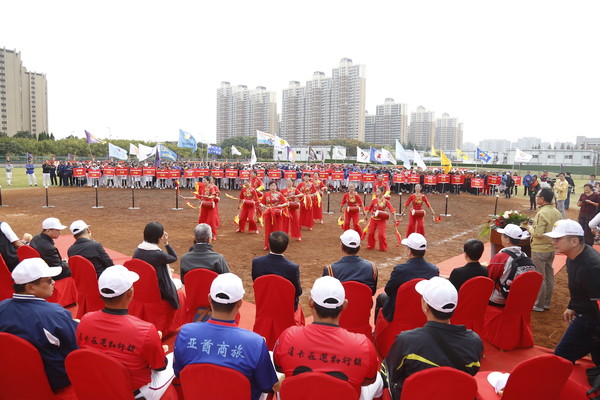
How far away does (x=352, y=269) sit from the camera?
465 centimetres

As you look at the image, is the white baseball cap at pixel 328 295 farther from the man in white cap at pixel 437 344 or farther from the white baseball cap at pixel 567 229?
the white baseball cap at pixel 567 229

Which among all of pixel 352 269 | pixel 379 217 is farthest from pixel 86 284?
pixel 379 217

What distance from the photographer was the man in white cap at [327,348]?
Answer: 8.65 ft

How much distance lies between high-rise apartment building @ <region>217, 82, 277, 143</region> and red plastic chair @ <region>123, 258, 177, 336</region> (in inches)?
3932

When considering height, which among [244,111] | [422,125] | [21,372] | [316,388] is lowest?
[21,372]

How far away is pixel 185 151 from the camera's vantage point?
60.2 metres

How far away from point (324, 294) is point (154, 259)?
2.94 metres

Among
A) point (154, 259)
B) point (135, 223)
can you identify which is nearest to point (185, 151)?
point (135, 223)

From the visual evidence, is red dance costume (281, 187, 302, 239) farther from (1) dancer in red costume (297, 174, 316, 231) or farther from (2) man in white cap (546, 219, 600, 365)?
(2) man in white cap (546, 219, 600, 365)

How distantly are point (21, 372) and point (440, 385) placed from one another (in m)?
3.09

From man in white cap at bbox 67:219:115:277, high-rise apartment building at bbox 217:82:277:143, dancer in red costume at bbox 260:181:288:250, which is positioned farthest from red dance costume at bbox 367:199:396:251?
high-rise apartment building at bbox 217:82:277:143

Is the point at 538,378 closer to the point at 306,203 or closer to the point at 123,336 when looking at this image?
the point at 123,336

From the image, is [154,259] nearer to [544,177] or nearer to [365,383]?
[365,383]

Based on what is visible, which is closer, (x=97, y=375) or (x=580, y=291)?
(x=97, y=375)
